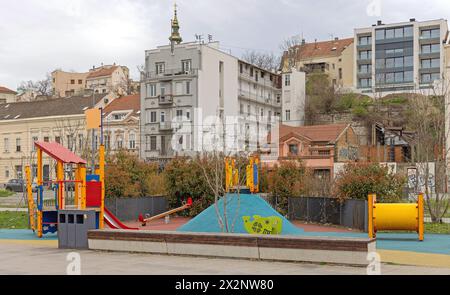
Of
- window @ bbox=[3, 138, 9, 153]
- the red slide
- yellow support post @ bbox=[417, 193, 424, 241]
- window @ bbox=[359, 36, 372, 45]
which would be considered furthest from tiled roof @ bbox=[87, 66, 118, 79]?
yellow support post @ bbox=[417, 193, 424, 241]

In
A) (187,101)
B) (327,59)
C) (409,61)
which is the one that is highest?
(327,59)

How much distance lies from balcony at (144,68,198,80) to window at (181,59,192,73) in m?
0.17

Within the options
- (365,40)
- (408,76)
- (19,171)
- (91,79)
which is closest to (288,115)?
(408,76)

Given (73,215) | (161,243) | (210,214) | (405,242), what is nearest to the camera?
(161,243)

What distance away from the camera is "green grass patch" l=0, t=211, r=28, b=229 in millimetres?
28109

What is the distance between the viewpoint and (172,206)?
35438 mm

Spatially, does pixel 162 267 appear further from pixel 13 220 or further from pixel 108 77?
pixel 108 77

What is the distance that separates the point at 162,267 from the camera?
13.4m

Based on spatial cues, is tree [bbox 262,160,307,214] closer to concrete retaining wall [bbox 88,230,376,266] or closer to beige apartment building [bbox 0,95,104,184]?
concrete retaining wall [bbox 88,230,376,266]

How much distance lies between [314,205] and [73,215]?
14.5 meters

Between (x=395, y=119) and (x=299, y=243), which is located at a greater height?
(x=395, y=119)

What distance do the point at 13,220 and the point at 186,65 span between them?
43.8 m

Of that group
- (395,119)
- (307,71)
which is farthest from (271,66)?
(395,119)
